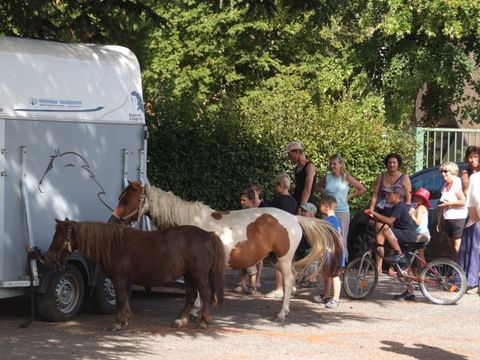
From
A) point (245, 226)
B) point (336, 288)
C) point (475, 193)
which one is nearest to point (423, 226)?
point (336, 288)

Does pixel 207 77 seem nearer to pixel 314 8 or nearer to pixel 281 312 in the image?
pixel 314 8

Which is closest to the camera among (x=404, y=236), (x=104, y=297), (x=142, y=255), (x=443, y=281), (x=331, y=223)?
(x=142, y=255)

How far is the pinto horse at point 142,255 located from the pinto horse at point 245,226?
0.44m

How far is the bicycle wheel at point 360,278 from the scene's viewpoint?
44.3ft

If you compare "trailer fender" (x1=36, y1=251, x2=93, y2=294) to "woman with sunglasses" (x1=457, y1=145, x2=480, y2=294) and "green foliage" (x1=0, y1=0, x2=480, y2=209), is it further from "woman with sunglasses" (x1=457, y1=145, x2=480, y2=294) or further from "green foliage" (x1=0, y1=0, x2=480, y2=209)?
"woman with sunglasses" (x1=457, y1=145, x2=480, y2=294)

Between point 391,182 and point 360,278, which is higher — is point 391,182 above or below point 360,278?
above

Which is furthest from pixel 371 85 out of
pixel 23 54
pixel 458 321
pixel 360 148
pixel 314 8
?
pixel 23 54

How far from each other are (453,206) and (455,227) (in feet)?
1.15

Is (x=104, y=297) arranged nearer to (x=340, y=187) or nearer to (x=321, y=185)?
(x=340, y=187)

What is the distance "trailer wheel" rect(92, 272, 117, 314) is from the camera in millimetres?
11945

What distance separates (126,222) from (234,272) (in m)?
5.71

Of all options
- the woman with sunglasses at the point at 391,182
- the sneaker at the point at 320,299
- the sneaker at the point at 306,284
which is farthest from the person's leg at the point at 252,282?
the woman with sunglasses at the point at 391,182

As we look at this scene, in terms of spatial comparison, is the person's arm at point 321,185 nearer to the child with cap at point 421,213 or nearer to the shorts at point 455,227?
the child with cap at point 421,213

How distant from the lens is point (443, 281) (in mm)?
13359
